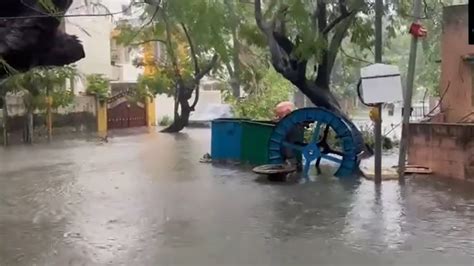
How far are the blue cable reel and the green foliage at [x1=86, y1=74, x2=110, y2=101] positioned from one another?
1882cm

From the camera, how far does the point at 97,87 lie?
100 feet

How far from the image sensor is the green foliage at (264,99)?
70.4 ft

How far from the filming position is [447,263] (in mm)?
5984

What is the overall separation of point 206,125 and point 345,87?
7720 millimetres

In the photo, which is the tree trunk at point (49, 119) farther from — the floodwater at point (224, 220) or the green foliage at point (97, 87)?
the floodwater at point (224, 220)

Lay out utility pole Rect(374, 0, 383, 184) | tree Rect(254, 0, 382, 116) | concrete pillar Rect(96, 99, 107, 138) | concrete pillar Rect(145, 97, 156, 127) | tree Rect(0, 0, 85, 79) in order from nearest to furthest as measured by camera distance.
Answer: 1. tree Rect(0, 0, 85, 79)
2. utility pole Rect(374, 0, 383, 184)
3. tree Rect(254, 0, 382, 116)
4. concrete pillar Rect(96, 99, 107, 138)
5. concrete pillar Rect(145, 97, 156, 127)

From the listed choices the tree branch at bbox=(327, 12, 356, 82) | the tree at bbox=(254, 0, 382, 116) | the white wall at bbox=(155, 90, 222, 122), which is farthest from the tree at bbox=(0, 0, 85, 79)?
the white wall at bbox=(155, 90, 222, 122)

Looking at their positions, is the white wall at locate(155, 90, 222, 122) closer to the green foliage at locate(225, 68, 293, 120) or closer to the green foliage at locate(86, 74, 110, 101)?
the green foliage at locate(86, 74, 110, 101)

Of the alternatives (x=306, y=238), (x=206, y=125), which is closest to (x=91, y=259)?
(x=306, y=238)

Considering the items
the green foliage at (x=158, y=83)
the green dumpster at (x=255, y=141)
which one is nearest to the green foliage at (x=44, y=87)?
the green foliage at (x=158, y=83)

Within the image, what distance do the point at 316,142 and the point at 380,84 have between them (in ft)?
6.97

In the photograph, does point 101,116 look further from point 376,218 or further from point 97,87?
point 376,218

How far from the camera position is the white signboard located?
11.3 meters

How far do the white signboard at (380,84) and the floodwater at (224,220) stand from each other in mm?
1473
